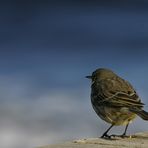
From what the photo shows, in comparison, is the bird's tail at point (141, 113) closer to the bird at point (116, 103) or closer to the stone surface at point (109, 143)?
the bird at point (116, 103)

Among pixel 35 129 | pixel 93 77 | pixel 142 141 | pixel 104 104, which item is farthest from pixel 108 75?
pixel 35 129

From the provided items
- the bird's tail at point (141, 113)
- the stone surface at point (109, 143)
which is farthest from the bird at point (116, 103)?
the stone surface at point (109, 143)

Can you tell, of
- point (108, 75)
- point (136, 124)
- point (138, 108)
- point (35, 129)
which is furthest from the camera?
point (35, 129)

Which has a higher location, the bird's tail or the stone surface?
the bird's tail

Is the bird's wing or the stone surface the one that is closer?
the stone surface

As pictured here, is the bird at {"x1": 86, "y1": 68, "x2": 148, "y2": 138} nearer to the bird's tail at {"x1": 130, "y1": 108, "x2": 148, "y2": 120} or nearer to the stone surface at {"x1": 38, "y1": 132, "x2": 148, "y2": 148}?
the bird's tail at {"x1": 130, "y1": 108, "x2": 148, "y2": 120}

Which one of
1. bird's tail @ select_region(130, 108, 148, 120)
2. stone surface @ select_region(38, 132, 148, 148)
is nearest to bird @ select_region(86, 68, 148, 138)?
bird's tail @ select_region(130, 108, 148, 120)

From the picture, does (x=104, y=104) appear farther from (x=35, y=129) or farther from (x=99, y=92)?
(x=35, y=129)
